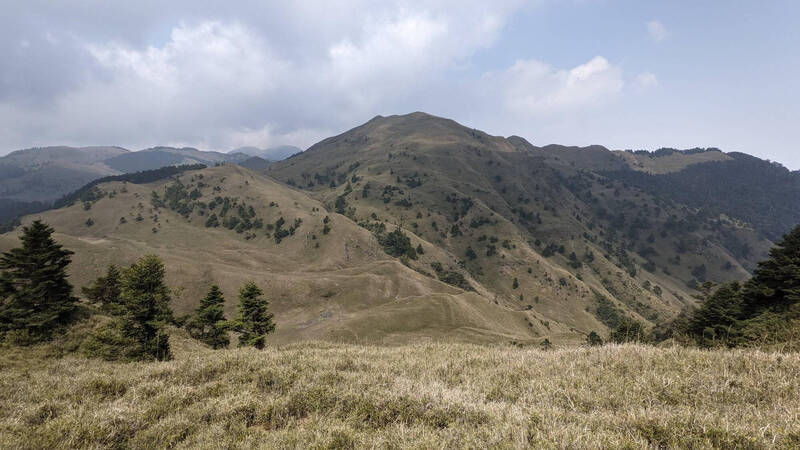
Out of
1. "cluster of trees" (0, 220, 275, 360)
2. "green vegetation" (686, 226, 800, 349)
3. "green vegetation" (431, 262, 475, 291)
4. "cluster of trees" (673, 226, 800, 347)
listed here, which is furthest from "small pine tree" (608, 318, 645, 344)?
"green vegetation" (431, 262, 475, 291)

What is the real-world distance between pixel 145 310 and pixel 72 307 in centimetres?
1128

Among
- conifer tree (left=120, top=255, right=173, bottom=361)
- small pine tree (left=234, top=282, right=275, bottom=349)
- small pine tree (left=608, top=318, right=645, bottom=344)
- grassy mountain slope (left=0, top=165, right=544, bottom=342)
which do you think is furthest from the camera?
grassy mountain slope (left=0, top=165, right=544, bottom=342)

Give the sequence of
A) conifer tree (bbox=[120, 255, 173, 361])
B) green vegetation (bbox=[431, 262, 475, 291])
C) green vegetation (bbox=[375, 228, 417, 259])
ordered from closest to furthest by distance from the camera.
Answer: conifer tree (bbox=[120, 255, 173, 361]) < green vegetation (bbox=[431, 262, 475, 291]) < green vegetation (bbox=[375, 228, 417, 259])

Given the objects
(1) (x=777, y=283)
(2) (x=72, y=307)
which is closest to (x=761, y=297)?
(1) (x=777, y=283)

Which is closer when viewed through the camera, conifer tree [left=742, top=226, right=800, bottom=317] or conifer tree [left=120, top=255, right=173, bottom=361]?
conifer tree [left=120, top=255, right=173, bottom=361]

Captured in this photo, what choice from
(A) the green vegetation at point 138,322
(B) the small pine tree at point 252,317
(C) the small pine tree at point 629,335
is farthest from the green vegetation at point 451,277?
(A) the green vegetation at point 138,322

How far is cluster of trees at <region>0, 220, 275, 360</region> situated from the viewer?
23.1 m

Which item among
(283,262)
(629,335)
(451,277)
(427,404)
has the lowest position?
(451,277)

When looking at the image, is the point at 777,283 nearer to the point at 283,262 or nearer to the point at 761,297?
the point at 761,297

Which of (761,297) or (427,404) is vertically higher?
(427,404)

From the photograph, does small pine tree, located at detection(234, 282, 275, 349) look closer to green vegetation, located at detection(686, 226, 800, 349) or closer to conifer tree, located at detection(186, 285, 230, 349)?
conifer tree, located at detection(186, 285, 230, 349)

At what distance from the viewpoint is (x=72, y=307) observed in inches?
1117

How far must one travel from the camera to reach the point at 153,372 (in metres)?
9.34

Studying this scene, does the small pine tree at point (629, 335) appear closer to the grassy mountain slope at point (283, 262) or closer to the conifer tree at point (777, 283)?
the conifer tree at point (777, 283)
